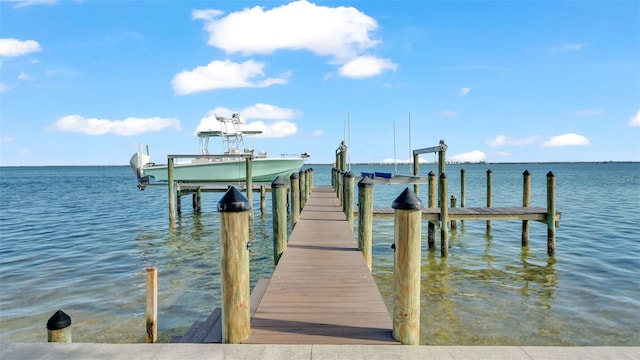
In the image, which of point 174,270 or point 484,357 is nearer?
point 484,357

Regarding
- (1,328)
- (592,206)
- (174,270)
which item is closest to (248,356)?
(1,328)

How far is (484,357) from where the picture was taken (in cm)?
307

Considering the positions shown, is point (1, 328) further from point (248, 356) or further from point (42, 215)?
point (42, 215)

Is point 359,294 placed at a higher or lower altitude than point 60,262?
higher

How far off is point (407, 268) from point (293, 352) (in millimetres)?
1211

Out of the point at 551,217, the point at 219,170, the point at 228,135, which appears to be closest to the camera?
the point at 551,217

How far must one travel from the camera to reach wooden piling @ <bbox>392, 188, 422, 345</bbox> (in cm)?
353

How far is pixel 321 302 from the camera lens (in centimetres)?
464

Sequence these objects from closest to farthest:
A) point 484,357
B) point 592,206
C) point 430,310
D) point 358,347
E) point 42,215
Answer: point 484,357, point 358,347, point 430,310, point 42,215, point 592,206

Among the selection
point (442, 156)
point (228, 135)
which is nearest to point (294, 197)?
point (442, 156)

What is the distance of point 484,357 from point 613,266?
1058 cm

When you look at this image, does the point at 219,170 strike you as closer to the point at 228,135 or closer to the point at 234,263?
the point at 228,135

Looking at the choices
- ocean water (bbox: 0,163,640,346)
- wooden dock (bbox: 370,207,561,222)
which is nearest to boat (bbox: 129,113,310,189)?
ocean water (bbox: 0,163,640,346)

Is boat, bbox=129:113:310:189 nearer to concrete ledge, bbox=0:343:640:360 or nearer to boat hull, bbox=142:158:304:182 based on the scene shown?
boat hull, bbox=142:158:304:182
